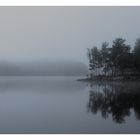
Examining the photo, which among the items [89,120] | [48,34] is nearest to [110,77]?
[89,120]

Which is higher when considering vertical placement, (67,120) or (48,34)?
(48,34)

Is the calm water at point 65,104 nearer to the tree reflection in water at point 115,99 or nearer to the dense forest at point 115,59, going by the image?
the tree reflection in water at point 115,99

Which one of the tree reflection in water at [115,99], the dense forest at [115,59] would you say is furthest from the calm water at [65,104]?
the dense forest at [115,59]

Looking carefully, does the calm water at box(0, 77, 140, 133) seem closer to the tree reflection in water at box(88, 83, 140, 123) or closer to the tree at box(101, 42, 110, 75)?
the tree reflection in water at box(88, 83, 140, 123)

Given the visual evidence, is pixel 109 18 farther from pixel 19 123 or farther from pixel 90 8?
pixel 19 123

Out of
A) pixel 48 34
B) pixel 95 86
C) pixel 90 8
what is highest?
pixel 90 8

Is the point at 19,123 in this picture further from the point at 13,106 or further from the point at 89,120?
the point at 89,120
